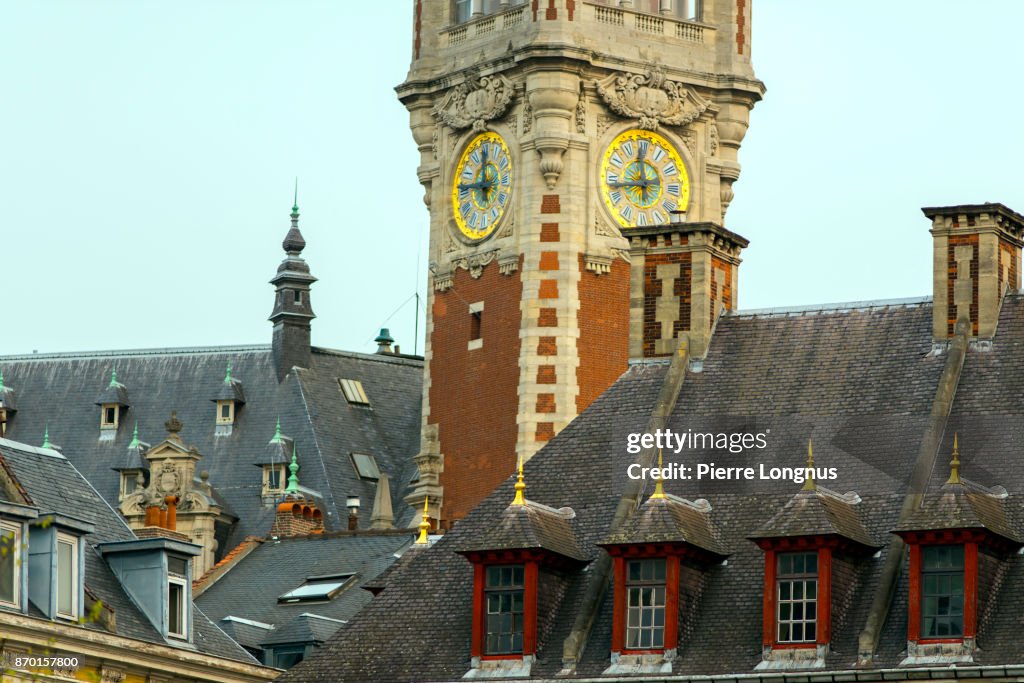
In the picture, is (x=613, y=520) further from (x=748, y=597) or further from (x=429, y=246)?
(x=429, y=246)

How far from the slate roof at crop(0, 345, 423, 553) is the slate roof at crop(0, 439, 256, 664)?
5654 centimetres

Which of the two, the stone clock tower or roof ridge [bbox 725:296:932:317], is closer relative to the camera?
roof ridge [bbox 725:296:932:317]

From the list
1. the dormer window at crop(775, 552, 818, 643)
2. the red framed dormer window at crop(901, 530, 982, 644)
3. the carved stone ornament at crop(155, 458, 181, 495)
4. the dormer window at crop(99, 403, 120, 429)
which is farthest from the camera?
the dormer window at crop(99, 403, 120, 429)

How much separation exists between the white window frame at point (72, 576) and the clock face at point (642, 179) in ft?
137

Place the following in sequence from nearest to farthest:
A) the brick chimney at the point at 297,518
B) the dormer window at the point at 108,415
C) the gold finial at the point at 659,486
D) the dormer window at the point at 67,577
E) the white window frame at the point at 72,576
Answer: the gold finial at the point at 659,486 < the white window frame at the point at 72,576 < the dormer window at the point at 67,577 < the brick chimney at the point at 297,518 < the dormer window at the point at 108,415

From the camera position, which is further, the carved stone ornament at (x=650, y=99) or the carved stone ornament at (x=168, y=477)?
the carved stone ornament at (x=168, y=477)

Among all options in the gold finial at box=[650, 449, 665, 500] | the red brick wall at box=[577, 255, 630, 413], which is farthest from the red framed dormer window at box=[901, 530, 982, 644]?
the red brick wall at box=[577, 255, 630, 413]

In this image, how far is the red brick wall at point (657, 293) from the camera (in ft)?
174

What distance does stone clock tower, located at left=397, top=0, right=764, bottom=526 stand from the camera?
93562 mm

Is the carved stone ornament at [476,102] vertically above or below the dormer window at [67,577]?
above

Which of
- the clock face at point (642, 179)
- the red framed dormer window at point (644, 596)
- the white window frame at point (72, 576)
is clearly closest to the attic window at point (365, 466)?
the clock face at point (642, 179)

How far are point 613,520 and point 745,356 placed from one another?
4.05m

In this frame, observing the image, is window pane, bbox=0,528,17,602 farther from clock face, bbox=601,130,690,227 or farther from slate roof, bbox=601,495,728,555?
clock face, bbox=601,130,690,227

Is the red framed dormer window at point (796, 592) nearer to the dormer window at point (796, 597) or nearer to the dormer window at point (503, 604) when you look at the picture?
the dormer window at point (796, 597)
